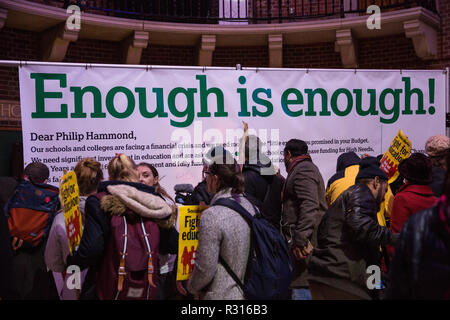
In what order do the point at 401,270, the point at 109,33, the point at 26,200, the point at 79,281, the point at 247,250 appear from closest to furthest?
1. the point at 401,270
2. the point at 247,250
3. the point at 79,281
4. the point at 26,200
5. the point at 109,33

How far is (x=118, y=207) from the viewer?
3.06 m

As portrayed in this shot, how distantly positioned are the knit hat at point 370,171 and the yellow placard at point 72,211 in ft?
6.54

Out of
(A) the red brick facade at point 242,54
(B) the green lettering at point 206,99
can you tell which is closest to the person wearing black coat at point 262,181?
(B) the green lettering at point 206,99

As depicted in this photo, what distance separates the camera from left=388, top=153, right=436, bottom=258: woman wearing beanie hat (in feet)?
11.0

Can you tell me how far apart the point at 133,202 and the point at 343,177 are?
7.88 ft

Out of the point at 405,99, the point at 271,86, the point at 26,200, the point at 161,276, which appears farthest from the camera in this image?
the point at 405,99

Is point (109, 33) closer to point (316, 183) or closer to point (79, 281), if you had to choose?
point (316, 183)

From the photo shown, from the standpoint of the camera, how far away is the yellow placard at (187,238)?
354 cm

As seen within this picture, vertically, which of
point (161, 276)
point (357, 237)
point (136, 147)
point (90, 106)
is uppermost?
point (90, 106)

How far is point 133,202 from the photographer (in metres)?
3.06

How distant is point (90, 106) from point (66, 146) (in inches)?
19.3

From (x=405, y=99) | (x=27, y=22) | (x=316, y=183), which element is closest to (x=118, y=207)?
(x=316, y=183)

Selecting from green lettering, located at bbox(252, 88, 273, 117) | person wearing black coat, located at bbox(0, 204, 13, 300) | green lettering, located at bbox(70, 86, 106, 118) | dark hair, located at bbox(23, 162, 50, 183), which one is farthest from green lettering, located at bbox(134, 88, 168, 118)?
person wearing black coat, located at bbox(0, 204, 13, 300)

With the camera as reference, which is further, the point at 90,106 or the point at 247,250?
the point at 90,106
